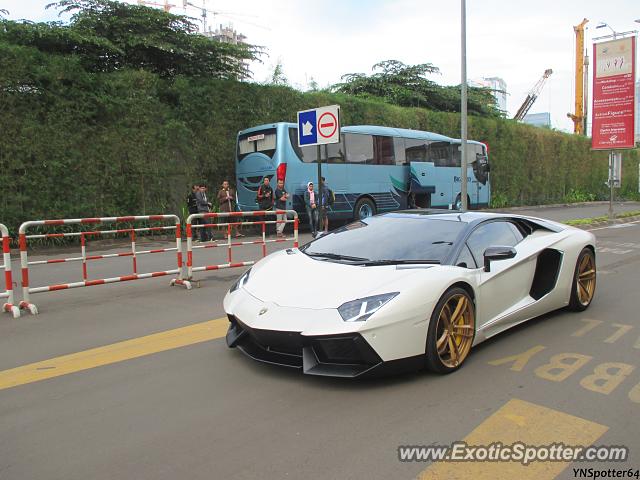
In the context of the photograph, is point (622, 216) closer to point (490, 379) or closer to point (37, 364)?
point (490, 379)

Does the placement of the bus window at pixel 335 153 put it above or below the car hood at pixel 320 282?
above

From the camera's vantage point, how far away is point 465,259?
4641mm

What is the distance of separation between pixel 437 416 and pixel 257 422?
3.64 ft

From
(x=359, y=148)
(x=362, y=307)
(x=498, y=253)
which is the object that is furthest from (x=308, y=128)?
(x=359, y=148)

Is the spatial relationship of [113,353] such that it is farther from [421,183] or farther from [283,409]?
[421,183]

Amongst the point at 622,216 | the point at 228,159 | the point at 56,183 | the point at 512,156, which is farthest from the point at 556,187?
the point at 56,183

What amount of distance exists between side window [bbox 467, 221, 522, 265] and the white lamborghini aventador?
1 centimetres

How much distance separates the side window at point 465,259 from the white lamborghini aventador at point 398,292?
13 mm

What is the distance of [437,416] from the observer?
345 centimetres

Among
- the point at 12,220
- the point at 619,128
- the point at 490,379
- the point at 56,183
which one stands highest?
the point at 619,128

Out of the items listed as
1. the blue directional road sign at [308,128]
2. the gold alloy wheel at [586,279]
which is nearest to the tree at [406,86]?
the blue directional road sign at [308,128]

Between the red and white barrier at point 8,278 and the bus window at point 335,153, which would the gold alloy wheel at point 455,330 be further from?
the bus window at point 335,153

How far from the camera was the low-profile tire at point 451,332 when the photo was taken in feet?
13.2

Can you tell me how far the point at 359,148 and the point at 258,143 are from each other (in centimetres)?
363
